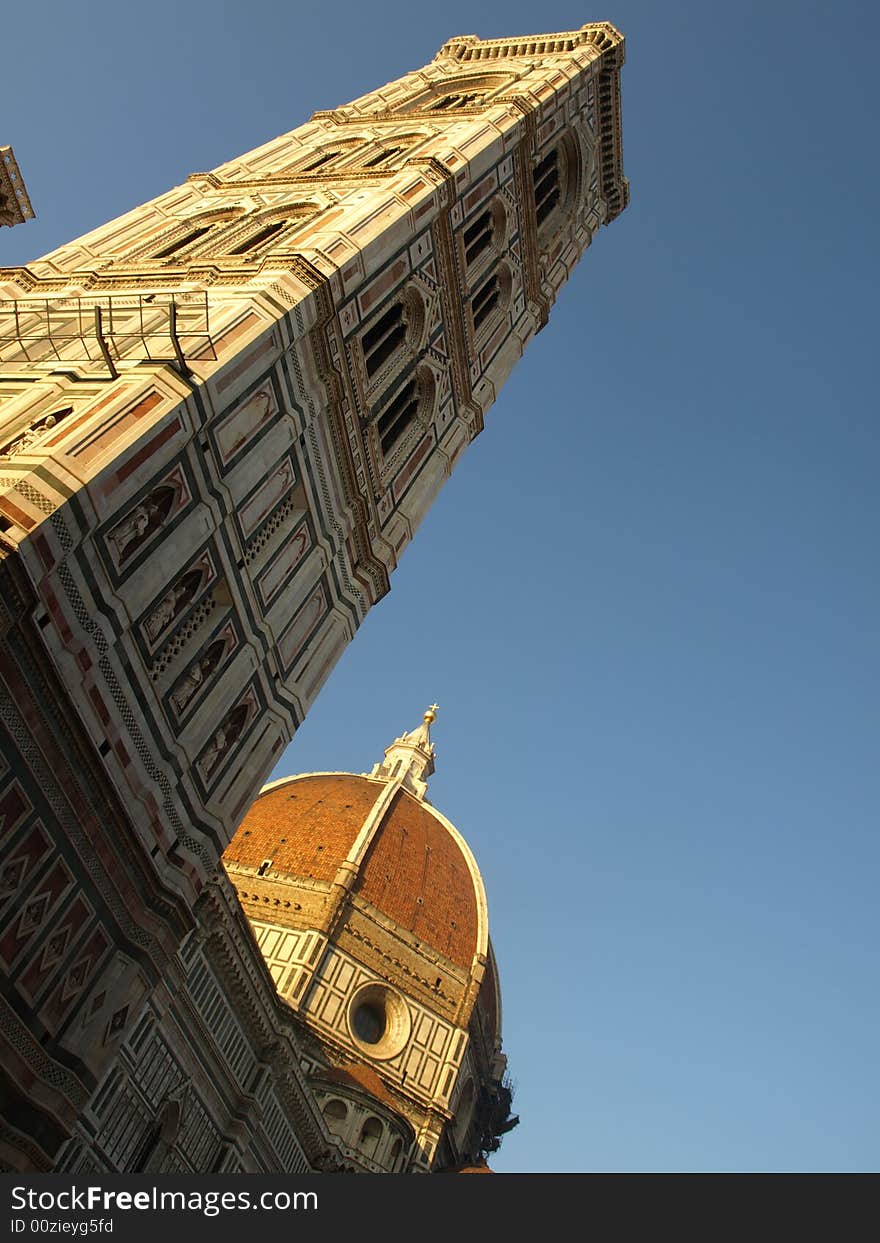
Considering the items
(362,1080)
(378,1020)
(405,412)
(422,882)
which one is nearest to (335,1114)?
(362,1080)

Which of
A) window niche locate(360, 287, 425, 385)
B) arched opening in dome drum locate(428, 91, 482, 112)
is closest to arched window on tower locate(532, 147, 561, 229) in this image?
arched opening in dome drum locate(428, 91, 482, 112)

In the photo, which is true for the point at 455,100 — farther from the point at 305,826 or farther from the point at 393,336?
the point at 305,826

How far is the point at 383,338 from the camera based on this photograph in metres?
16.3

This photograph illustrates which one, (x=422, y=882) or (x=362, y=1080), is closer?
(x=362, y=1080)

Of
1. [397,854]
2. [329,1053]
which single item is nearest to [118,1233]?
[329,1053]

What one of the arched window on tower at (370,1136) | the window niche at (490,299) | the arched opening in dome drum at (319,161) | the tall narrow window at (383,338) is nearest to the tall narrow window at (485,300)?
the window niche at (490,299)

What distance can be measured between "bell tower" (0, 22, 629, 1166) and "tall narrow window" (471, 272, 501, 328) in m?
0.07

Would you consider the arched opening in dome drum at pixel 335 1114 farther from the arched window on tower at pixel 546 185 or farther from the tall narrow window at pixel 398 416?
the arched window on tower at pixel 546 185

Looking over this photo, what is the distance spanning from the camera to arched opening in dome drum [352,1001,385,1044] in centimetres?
3416

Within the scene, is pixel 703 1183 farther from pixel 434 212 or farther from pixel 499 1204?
pixel 434 212

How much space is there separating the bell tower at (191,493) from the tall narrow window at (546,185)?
7.49 ft

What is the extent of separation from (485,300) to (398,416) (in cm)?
517

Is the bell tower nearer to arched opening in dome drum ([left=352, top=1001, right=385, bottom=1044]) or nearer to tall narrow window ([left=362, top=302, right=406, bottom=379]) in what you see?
tall narrow window ([left=362, top=302, right=406, bottom=379])

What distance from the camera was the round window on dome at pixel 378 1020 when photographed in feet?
111
